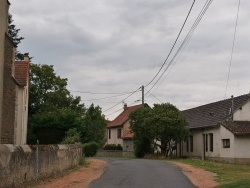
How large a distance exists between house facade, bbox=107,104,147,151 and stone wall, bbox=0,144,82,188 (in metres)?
41.3

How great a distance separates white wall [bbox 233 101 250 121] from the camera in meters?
37.9

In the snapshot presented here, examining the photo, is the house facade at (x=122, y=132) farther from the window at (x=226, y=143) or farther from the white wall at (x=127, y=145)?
the window at (x=226, y=143)

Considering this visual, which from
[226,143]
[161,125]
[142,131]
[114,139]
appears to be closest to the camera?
[226,143]

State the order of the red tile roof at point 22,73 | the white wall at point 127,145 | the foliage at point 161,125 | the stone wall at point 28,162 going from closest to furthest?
the stone wall at point 28,162 < the red tile roof at point 22,73 < the foliage at point 161,125 < the white wall at point 127,145

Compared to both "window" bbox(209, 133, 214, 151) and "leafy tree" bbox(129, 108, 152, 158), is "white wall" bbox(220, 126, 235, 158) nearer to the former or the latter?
"window" bbox(209, 133, 214, 151)

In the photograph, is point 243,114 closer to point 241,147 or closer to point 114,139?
point 241,147

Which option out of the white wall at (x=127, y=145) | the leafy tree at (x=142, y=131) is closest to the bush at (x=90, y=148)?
the leafy tree at (x=142, y=131)

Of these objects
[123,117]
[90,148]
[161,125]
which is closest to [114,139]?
[123,117]

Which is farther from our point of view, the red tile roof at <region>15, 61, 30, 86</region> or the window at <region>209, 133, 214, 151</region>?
the window at <region>209, 133, 214, 151</region>

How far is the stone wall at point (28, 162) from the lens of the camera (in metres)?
14.0

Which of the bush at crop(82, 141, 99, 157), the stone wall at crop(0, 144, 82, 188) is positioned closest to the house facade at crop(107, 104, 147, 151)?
the bush at crop(82, 141, 99, 157)

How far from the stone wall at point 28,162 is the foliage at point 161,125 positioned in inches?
725

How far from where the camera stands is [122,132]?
67.4m

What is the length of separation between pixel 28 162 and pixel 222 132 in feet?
78.7
